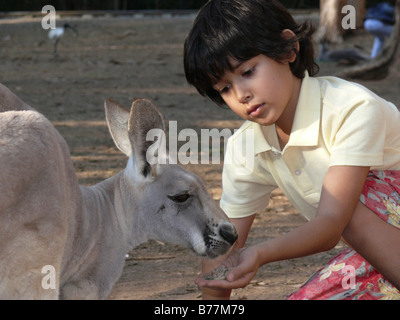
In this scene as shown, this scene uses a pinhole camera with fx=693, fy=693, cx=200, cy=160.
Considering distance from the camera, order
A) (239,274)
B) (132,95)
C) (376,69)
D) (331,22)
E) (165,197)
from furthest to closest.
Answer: (331,22) → (376,69) → (132,95) → (165,197) → (239,274)

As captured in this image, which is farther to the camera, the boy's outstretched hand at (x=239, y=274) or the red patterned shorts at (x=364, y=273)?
the red patterned shorts at (x=364, y=273)

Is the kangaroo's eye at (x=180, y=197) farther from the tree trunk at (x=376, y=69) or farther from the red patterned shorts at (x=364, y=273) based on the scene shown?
the tree trunk at (x=376, y=69)

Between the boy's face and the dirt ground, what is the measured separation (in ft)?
2.74

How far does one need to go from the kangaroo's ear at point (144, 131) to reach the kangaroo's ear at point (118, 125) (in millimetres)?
107

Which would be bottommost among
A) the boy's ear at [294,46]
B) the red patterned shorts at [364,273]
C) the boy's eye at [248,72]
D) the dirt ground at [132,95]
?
the dirt ground at [132,95]

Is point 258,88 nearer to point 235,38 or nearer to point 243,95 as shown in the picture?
point 243,95

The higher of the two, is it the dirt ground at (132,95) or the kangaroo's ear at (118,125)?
the kangaroo's ear at (118,125)

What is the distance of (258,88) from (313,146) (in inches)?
10.2

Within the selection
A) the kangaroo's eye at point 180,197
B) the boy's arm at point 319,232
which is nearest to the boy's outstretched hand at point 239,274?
the boy's arm at point 319,232

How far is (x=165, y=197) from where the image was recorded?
1922mm

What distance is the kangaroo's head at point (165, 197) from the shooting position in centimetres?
187

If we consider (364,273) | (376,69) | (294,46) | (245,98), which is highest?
(294,46)

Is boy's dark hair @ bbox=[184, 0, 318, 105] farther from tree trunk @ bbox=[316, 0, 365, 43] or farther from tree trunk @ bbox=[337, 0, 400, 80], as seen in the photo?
tree trunk @ bbox=[316, 0, 365, 43]

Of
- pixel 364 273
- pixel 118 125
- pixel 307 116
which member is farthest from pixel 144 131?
pixel 364 273
